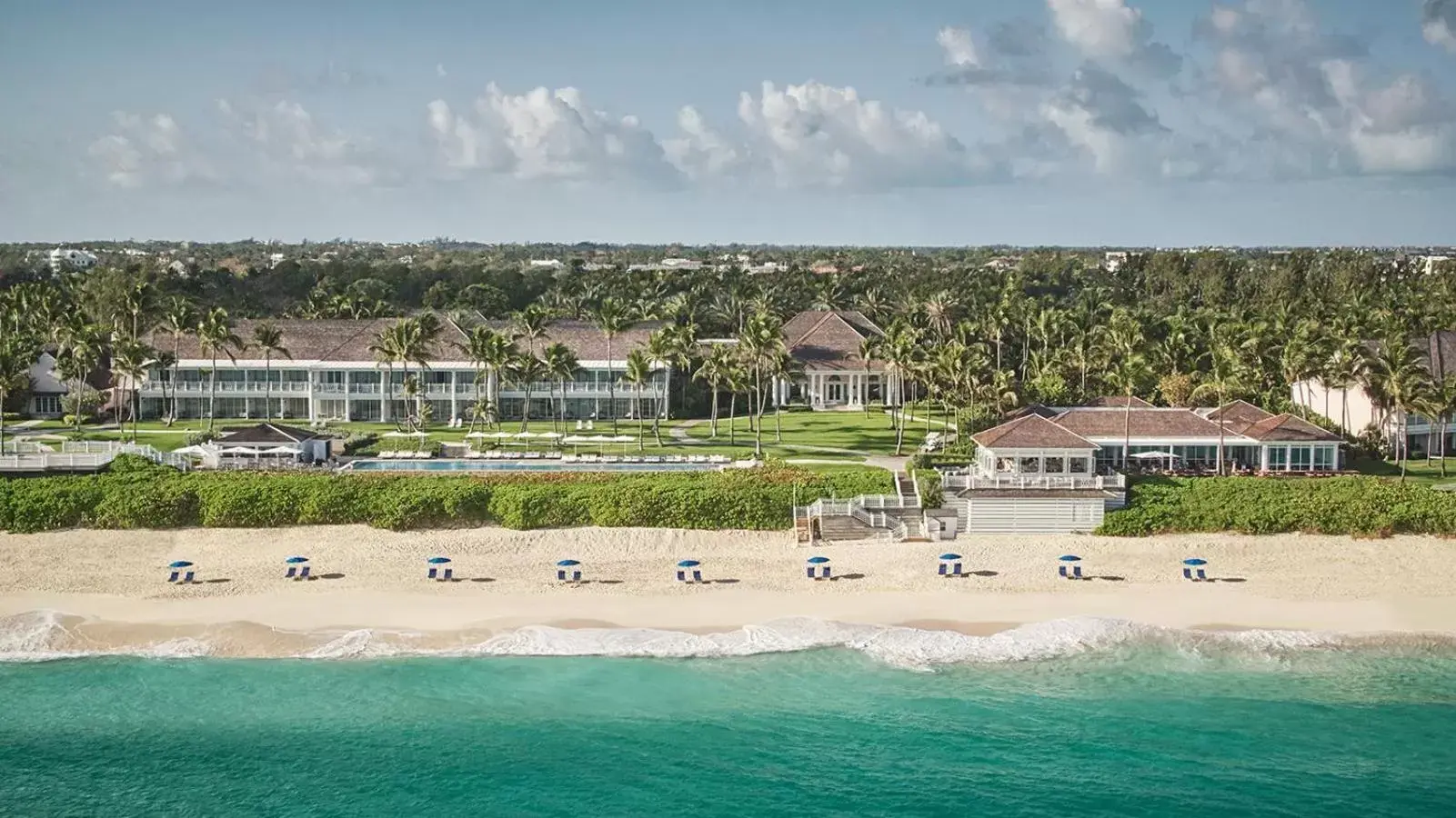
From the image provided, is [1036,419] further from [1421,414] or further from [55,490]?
[55,490]

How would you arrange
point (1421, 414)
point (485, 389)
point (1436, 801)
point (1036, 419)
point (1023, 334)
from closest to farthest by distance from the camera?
point (1436, 801) < point (1036, 419) < point (1421, 414) < point (485, 389) < point (1023, 334)

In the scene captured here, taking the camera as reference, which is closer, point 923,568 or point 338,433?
point 923,568

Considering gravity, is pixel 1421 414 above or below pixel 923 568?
above

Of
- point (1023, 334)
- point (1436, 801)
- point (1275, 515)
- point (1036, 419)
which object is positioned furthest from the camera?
point (1023, 334)

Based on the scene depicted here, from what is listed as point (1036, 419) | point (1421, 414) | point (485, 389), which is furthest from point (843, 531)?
point (485, 389)

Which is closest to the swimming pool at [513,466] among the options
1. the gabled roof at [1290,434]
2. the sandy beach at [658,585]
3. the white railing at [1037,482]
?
the sandy beach at [658,585]

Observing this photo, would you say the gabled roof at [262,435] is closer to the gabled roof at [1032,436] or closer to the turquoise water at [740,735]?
the turquoise water at [740,735]
